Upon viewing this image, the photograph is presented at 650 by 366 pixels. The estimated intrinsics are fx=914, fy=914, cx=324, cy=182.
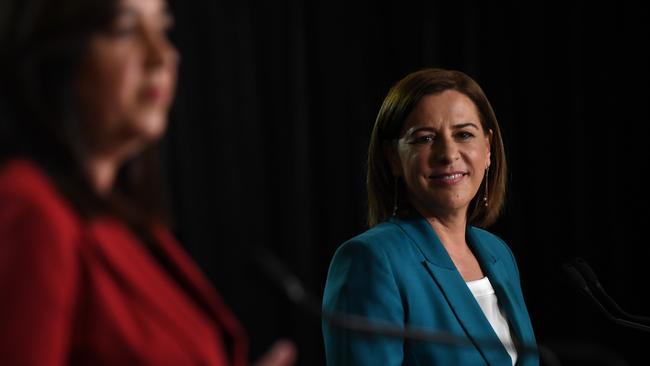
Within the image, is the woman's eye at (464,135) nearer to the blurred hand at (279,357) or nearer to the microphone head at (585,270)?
the microphone head at (585,270)

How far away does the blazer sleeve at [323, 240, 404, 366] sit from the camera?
70.8 inches

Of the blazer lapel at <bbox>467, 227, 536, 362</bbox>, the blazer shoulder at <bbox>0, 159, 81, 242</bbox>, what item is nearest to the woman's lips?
the blazer lapel at <bbox>467, 227, 536, 362</bbox>

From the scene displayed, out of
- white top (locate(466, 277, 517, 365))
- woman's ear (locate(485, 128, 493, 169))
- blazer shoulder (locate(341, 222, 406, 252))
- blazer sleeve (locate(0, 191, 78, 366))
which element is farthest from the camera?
woman's ear (locate(485, 128, 493, 169))

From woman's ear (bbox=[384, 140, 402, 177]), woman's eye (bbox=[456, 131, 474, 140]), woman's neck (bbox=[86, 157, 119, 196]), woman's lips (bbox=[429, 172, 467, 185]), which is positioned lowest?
woman's lips (bbox=[429, 172, 467, 185])

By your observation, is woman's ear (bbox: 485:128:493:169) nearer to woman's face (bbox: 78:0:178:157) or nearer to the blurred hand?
the blurred hand

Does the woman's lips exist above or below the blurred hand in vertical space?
below

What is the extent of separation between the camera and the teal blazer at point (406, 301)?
181 centimetres

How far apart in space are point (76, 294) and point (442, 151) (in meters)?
1.29

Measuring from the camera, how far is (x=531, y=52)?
3.49 meters

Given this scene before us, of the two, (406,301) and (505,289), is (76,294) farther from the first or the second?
(505,289)

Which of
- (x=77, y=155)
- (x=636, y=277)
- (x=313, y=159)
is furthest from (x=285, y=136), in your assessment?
(x=77, y=155)

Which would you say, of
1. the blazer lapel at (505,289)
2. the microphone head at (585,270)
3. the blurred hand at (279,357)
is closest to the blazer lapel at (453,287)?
the blazer lapel at (505,289)

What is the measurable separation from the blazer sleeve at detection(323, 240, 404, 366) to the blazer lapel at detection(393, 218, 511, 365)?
0.41 ft

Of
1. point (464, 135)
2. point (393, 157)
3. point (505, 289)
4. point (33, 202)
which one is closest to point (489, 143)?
point (464, 135)
